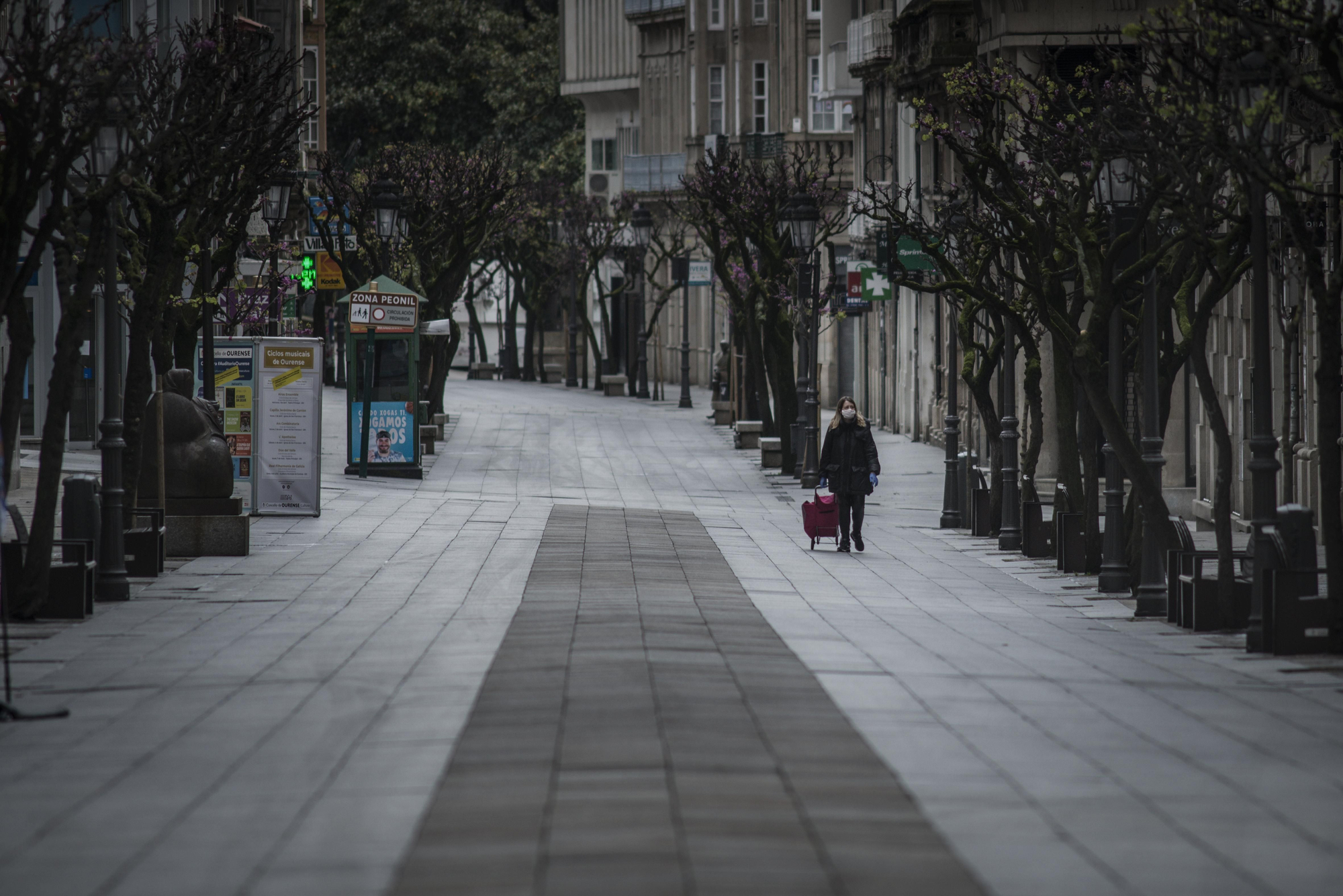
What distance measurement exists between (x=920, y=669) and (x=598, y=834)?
5.02 metres

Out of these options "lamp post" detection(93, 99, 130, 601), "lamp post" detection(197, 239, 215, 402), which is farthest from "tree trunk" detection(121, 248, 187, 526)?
"lamp post" detection(197, 239, 215, 402)

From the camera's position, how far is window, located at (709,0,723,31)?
6366 cm

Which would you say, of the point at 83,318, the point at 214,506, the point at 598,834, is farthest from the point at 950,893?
the point at 214,506

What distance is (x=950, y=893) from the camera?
645 cm

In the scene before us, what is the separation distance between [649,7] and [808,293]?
38.1m

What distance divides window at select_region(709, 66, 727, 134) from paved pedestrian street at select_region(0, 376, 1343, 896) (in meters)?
46.6

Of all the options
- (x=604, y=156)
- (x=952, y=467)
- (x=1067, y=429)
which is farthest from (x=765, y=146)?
(x=1067, y=429)

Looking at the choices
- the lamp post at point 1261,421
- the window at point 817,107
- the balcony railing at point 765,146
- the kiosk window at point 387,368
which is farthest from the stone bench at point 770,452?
the window at point 817,107

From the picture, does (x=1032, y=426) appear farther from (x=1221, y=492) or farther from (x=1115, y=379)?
(x=1221, y=492)

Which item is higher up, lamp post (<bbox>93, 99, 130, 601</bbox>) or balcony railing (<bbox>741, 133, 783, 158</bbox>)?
balcony railing (<bbox>741, 133, 783, 158</bbox>)

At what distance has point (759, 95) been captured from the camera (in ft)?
204

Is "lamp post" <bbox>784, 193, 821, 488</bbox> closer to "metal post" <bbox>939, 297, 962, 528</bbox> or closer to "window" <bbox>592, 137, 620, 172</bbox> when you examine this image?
"metal post" <bbox>939, 297, 962, 528</bbox>

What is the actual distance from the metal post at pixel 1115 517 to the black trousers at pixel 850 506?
13.6ft

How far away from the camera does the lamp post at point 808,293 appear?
31531 millimetres
